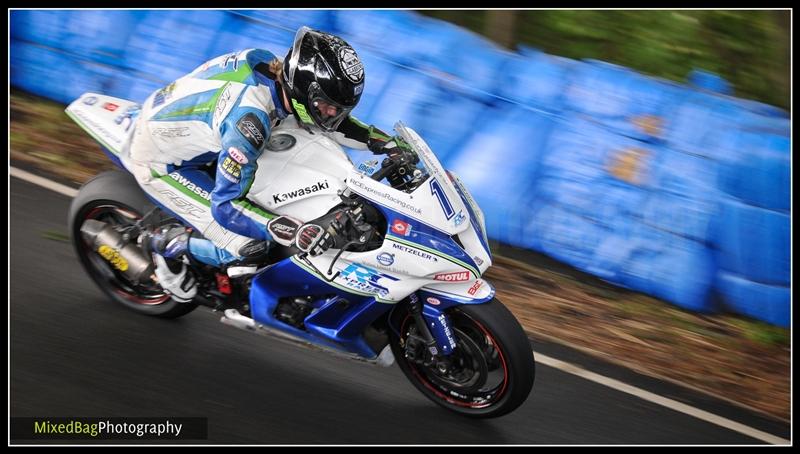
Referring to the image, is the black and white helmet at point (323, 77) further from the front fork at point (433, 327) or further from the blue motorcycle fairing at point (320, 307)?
the front fork at point (433, 327)

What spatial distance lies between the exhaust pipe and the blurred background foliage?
12.6ft

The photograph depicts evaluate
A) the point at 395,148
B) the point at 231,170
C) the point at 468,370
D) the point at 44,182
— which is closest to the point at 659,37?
the point at 395,148

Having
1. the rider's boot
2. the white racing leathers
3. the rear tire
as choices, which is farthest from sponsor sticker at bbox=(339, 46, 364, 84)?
the rear tire

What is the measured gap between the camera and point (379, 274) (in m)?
4.90

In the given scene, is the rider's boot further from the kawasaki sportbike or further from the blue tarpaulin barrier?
the blue tarpaulin barrier

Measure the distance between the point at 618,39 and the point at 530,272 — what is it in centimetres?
282

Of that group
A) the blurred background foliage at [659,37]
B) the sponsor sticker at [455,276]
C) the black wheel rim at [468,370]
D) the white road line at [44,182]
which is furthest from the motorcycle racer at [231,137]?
the blurred background foliage at [659,37]

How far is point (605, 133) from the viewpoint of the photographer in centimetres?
712

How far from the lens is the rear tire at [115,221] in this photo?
5.66 metres

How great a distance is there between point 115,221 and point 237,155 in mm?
1526

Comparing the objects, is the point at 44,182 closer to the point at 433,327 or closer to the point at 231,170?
the point at 231,170

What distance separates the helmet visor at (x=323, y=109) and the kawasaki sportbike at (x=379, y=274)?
30 centimetres

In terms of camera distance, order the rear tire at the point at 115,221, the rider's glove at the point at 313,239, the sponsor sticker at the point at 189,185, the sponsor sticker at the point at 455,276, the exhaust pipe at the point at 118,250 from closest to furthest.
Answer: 1. the rider's glove at the point at 313,239
2. the sponsor sticker at the point at 455,276
3. the sponsor sticker at the point at 189,185
4. the rear tire at the point at 115,221
5. the exhaust pipe at the point at 118,250

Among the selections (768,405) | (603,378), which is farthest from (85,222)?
(768,405)
